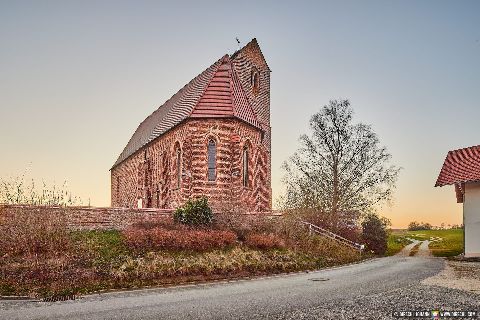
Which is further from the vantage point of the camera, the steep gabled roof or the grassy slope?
the steep gabled roof

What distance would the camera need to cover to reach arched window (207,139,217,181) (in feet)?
101

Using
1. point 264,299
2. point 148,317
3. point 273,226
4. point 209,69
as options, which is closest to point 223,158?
point 273,226

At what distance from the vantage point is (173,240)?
71.1ft

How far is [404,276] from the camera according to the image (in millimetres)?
19094

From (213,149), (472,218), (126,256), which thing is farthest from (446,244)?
(126,256)

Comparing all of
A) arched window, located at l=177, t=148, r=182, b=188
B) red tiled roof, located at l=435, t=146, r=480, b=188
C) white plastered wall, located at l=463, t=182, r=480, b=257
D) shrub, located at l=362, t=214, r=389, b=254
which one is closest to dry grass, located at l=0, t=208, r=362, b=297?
arched window, located at l=177, t=148, r=182, b=188

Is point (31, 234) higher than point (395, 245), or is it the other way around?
point (31, 234)

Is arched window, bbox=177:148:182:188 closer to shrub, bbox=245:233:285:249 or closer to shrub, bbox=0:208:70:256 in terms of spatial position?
shrub, bbox=245:233:285:249

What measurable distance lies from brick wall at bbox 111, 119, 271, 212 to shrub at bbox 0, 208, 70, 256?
956cm

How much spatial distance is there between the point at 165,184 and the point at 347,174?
14.2 metres

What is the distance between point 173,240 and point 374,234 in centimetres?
1878

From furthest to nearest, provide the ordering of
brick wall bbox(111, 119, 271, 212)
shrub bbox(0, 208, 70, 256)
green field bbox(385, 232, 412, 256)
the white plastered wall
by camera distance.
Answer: green field bbox(385, 232, 412, 256), brick wall bbox(111, 119, 271, 212), the white plastered wall, shrub bbox(0, 208, 70, 256)

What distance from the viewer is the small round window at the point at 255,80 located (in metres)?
40.1

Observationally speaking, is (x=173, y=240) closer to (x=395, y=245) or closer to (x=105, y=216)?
(x=105, y=216)
